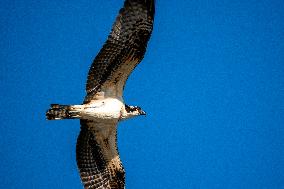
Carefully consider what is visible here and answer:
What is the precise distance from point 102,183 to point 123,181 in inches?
19.2

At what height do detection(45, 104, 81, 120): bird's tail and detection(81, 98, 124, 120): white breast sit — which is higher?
detection(81, 98, 124, 120): white breast

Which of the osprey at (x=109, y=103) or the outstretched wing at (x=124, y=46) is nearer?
the outstretched wing at (x=124, y=46)

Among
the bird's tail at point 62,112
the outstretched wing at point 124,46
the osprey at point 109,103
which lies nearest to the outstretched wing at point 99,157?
the osprey at point 109,103

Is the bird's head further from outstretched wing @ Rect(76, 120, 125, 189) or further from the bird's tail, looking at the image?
the bird's tail

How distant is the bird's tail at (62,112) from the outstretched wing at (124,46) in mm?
439

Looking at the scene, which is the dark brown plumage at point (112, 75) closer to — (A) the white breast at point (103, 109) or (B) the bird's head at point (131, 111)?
(A) the white breast at point (103, 109)

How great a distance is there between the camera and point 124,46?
31.0ft

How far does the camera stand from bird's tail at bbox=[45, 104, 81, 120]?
931 cm

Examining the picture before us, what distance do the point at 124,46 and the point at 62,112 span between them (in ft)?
5.80

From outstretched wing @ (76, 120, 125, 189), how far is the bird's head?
35cm

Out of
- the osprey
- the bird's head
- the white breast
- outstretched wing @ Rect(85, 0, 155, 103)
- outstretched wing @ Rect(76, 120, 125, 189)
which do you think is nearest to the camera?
outstretched wing @ Rect(85, 0, 155, 103)

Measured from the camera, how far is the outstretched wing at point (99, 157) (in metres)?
10.8

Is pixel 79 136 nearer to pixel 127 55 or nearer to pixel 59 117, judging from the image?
pixel 59 117

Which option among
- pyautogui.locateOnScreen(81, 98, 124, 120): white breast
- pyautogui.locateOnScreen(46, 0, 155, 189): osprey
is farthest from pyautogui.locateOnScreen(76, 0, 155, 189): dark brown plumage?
pyautogui.locateOnScreen(81, 98, 124, 120): white breast
